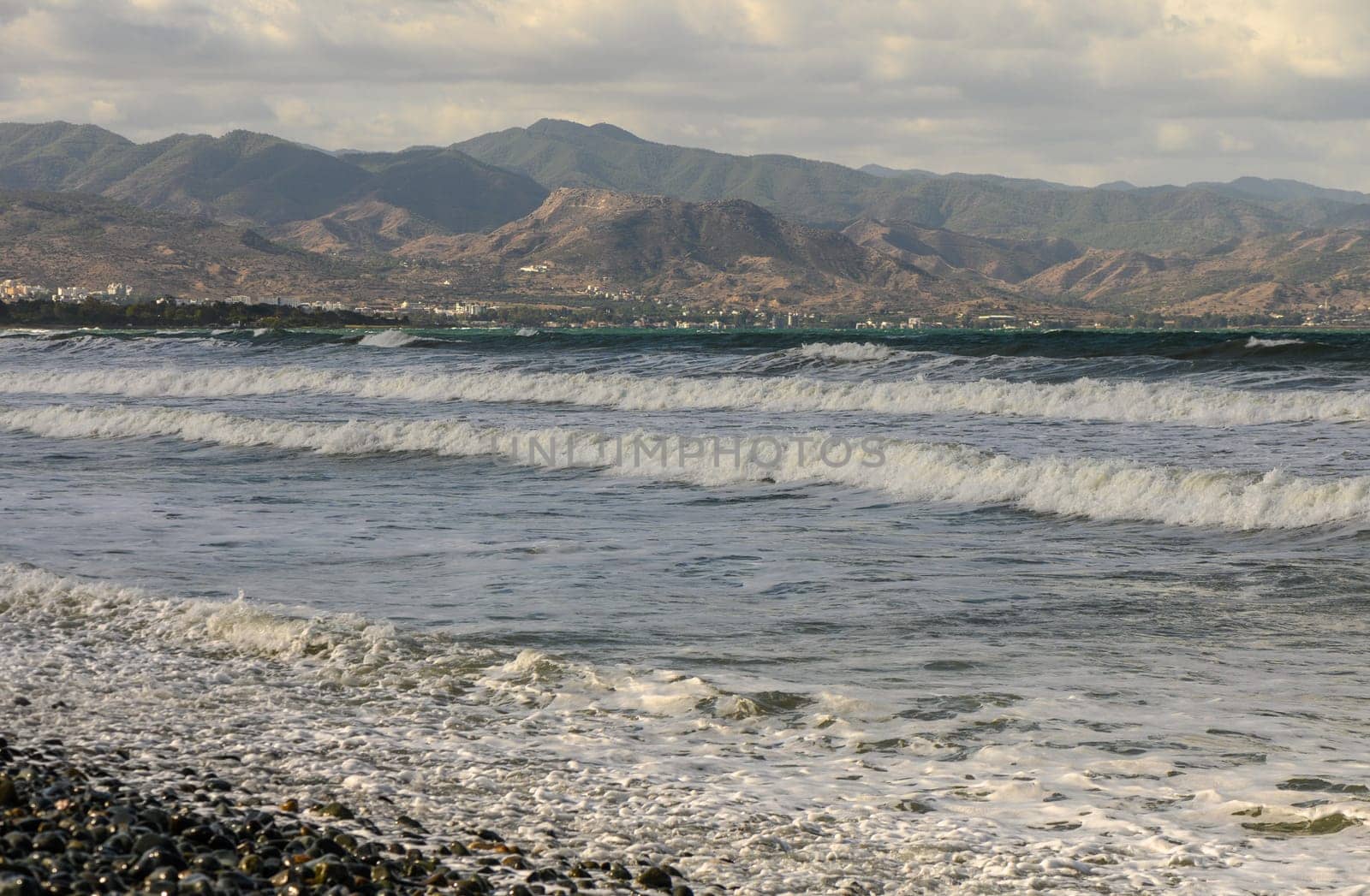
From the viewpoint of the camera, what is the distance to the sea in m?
6.04

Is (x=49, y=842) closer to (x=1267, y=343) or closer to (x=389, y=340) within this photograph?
(x=1267, y=343)

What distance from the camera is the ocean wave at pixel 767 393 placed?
26.6 meters

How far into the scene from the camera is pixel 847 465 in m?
20.6

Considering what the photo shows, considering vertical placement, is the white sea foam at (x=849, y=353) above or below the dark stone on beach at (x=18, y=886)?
above

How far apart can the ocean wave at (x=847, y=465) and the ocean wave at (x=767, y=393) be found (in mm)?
8166

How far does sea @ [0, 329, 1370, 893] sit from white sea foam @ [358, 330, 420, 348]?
1550 inches

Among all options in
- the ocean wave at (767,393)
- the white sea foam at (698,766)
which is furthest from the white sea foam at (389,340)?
the white sea foam at (698,766)

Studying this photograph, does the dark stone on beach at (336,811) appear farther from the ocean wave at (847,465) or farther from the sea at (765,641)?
the ocean wave at (847,465)

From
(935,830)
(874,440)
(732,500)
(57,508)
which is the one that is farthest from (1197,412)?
(935,830)

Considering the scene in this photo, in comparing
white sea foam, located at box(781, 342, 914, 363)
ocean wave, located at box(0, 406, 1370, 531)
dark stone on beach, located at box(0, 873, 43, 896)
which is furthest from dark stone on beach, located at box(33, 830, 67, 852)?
white sea foam, located at box(781, 342, 914, 363)

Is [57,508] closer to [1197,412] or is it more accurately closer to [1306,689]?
[1306,689]

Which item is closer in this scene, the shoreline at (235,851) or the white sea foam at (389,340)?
the shoreline at (235,851)

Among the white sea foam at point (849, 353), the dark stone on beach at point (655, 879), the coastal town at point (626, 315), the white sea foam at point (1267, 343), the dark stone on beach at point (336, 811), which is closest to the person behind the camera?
the dark stone on beach at point (655, 879)

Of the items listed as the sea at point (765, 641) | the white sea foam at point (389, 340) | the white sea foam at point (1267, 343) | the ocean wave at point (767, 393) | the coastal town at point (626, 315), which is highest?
the coastal town at point (626, 315)
